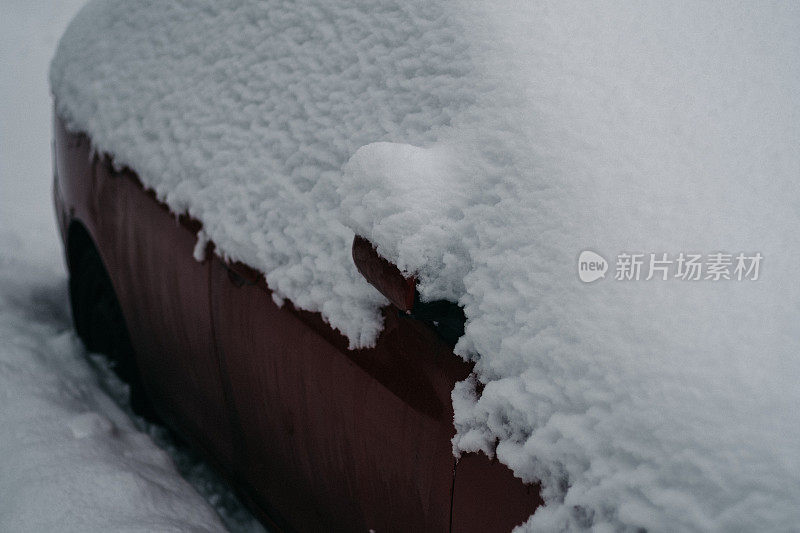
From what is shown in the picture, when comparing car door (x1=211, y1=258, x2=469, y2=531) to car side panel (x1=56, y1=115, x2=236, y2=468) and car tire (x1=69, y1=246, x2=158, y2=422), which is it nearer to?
car side panel (x1=56, y1=115, x2=236, y2=468)

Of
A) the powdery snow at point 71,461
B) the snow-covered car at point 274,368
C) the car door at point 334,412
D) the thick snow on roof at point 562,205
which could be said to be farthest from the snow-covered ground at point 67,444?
the thick snow on roof at point 562,205

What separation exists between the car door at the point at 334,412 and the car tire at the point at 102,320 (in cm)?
80

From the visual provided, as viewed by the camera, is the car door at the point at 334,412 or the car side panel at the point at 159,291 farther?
the car side panel at the point at 159,291

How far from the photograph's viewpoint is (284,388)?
4.64 ft

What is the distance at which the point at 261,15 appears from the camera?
5.39ft

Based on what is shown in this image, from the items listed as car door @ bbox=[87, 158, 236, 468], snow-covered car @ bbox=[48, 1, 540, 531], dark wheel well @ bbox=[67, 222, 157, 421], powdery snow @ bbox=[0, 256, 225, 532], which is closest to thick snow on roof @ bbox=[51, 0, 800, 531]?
snow-covered car @ bbox=[48, 1, 540, 531]

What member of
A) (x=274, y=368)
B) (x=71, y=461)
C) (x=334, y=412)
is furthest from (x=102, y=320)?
(x=334, y=412)

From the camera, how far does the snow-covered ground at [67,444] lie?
4.82 ft

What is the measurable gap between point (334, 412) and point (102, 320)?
151cm

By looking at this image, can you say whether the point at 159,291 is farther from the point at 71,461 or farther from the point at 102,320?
the point at 102,320

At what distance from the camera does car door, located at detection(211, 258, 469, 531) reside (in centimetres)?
109

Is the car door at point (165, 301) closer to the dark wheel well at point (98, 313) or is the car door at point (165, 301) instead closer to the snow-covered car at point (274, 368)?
the snow-covered car at point (274, 368)

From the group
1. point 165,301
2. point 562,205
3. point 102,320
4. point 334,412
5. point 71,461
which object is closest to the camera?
point 562,205

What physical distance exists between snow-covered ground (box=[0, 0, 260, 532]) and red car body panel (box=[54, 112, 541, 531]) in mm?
186
